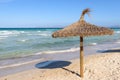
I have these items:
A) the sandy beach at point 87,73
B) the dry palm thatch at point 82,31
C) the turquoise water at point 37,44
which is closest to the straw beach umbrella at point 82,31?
the dry palm thatch at point 82,31

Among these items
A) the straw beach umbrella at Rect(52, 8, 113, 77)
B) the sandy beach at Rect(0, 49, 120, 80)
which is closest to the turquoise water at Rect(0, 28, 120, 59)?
the sandy beach at Rect(0, 49, 120, 80)

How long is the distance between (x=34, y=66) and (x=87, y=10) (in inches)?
166

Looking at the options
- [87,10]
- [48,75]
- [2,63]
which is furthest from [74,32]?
[2,63]

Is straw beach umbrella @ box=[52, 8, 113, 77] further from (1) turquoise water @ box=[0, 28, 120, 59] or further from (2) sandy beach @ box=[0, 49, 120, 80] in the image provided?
(1) turquoise water @ box=[0, 28, 120, 59]

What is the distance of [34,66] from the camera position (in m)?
10.6

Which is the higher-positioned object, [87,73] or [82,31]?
[82,31]

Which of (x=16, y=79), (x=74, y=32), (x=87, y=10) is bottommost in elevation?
(x=16, y=79)

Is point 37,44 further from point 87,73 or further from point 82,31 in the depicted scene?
point 82,31

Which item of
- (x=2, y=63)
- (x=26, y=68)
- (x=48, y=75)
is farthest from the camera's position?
(x=2, y=63)

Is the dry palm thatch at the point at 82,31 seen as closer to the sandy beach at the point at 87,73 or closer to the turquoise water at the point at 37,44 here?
the sandy beach at the point at 87,73

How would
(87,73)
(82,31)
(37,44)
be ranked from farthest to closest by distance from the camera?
(37,44)
(87,73)
(82,31)

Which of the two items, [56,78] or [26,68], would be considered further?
→ [26,68]

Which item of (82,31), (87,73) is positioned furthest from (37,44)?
(82,31)

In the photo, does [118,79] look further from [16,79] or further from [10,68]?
[10,68]
